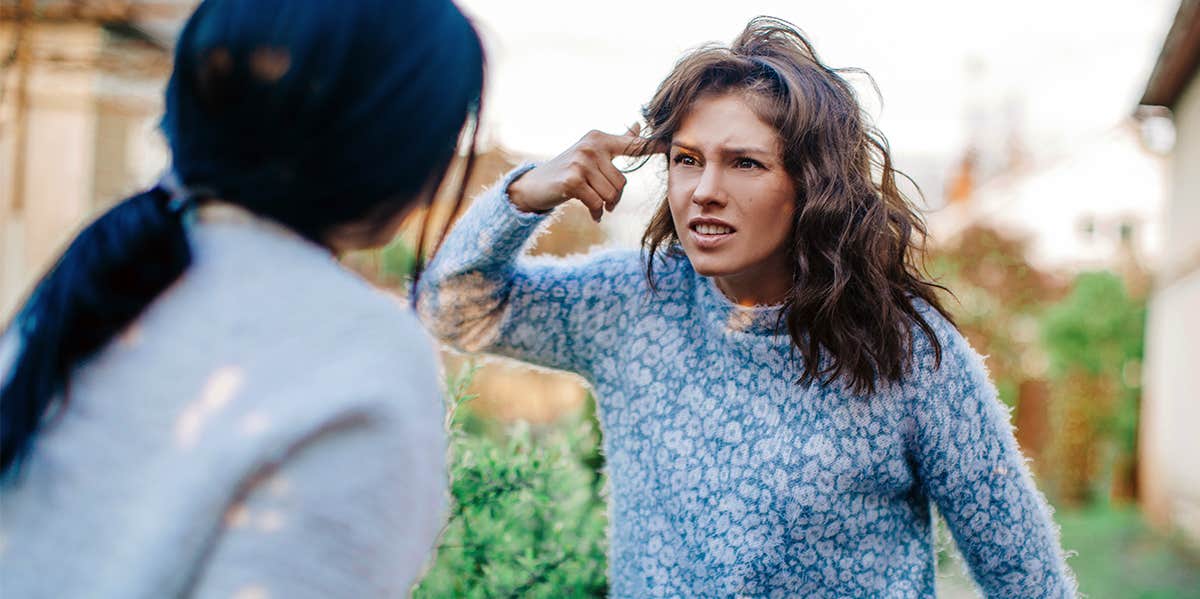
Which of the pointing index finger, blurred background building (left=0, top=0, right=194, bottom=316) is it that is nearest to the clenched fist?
the pointing index finger

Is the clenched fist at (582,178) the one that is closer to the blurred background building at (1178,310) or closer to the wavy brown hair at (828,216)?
the wavy brown hair at (828,216)

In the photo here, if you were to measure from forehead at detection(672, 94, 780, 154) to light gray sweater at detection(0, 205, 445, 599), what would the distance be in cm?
101

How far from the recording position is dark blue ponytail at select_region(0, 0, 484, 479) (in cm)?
83

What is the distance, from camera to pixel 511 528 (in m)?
2.20

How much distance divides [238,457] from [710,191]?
1.09 m

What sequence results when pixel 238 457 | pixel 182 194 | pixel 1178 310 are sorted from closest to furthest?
pixel 238 457 → pixel 182 194 → pixel 1178 310

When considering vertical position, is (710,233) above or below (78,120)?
below

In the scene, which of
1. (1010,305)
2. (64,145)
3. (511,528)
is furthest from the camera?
(1010,305)

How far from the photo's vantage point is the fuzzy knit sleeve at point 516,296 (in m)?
1.84

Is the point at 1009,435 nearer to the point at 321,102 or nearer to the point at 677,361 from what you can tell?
the point at 677,361

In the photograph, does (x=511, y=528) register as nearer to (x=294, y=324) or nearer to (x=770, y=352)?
(x=770, y=352)

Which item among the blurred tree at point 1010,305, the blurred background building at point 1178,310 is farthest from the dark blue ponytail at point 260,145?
the blurred tree at point 1010,305

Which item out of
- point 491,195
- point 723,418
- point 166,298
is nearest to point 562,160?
point 491,195

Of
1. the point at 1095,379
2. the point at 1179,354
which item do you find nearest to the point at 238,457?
the point at 1179,354
